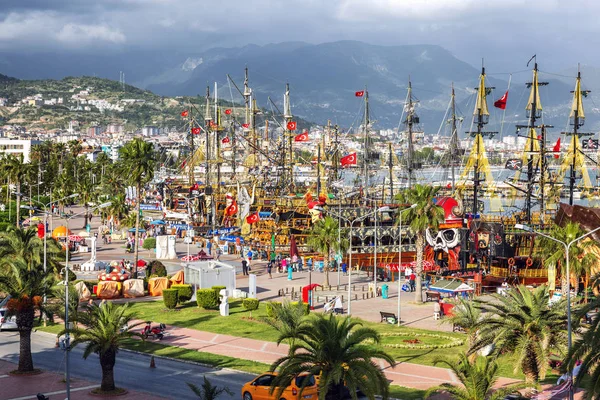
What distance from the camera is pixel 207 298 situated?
5166 cm

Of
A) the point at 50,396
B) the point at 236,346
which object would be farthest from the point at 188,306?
the point at 50,396

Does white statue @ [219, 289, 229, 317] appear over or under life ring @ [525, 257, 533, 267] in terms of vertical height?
under

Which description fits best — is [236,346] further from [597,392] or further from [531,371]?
[597,392]

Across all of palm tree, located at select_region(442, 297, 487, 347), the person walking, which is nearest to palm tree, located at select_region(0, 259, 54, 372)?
palm tree, located at select_region(442, 297, 487, 347)

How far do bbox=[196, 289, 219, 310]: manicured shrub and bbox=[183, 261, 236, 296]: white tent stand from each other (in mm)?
2614

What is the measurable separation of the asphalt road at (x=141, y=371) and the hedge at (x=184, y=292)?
10295 mm

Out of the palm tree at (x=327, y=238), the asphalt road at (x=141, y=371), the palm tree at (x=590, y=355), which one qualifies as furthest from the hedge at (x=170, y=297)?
the palm tree at (x=590, y=355)

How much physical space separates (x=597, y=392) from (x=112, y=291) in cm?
3930

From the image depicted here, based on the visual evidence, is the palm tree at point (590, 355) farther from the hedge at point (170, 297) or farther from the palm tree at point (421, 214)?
the hedge at point (170, 297)

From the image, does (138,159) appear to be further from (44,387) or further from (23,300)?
(44,387)

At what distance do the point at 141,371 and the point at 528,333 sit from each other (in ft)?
55.3

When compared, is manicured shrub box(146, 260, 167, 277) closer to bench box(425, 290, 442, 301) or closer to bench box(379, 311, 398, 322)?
bench box(425, 290, 442, 301)

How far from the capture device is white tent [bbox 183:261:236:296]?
2160 inches

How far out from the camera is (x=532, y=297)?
32.8 meters
